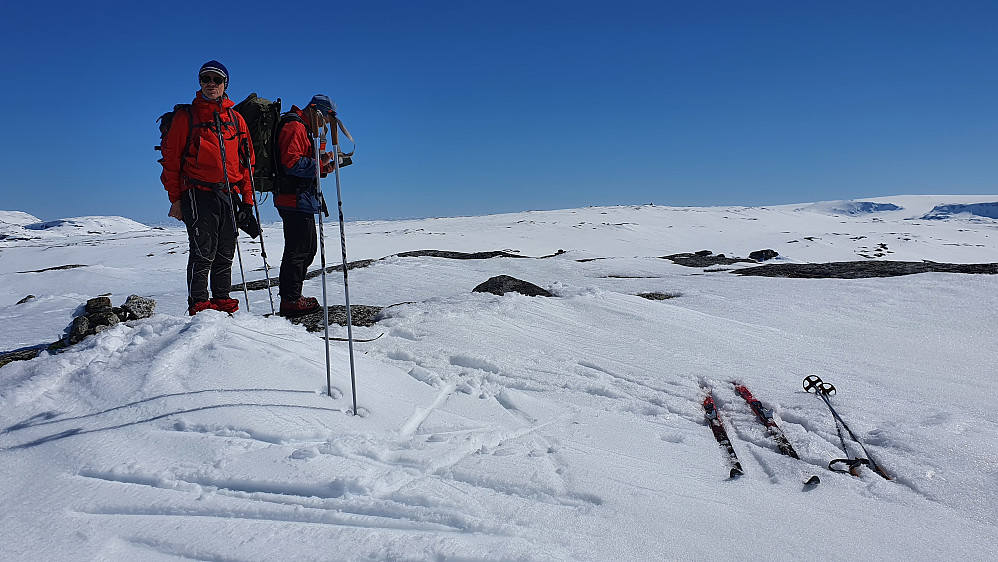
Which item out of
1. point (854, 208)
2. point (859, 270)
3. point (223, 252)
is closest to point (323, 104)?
point (223, 252)

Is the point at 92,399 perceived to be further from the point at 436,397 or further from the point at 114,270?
the point at 114,270

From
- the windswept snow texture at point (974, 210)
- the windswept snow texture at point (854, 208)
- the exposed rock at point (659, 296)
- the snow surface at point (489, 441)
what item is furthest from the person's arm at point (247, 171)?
the windswept snow texture at point (854, 208)

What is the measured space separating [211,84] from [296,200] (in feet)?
3.87

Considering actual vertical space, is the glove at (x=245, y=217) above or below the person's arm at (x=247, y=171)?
below

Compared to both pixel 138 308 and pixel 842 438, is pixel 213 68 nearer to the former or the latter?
pixel 138 308

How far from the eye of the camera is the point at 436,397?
3.15 m

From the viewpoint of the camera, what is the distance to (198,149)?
406 cm

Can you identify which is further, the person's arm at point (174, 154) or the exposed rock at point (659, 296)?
the exposed rock at point (659, 296)

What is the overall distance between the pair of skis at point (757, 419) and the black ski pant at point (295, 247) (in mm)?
3744

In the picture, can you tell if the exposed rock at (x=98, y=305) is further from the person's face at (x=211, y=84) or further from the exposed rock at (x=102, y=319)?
the person's face at (x=211, y=84)

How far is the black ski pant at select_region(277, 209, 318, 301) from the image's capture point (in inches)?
187

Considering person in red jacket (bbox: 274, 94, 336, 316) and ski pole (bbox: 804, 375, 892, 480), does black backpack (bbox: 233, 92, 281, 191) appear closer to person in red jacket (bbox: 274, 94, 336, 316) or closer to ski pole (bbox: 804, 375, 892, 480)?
person in red jacket (bbox: 274, 94, 336, 316)

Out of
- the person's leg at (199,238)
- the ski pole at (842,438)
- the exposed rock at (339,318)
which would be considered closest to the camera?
the ski pole at (842,438)

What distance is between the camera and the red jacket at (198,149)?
398cm
